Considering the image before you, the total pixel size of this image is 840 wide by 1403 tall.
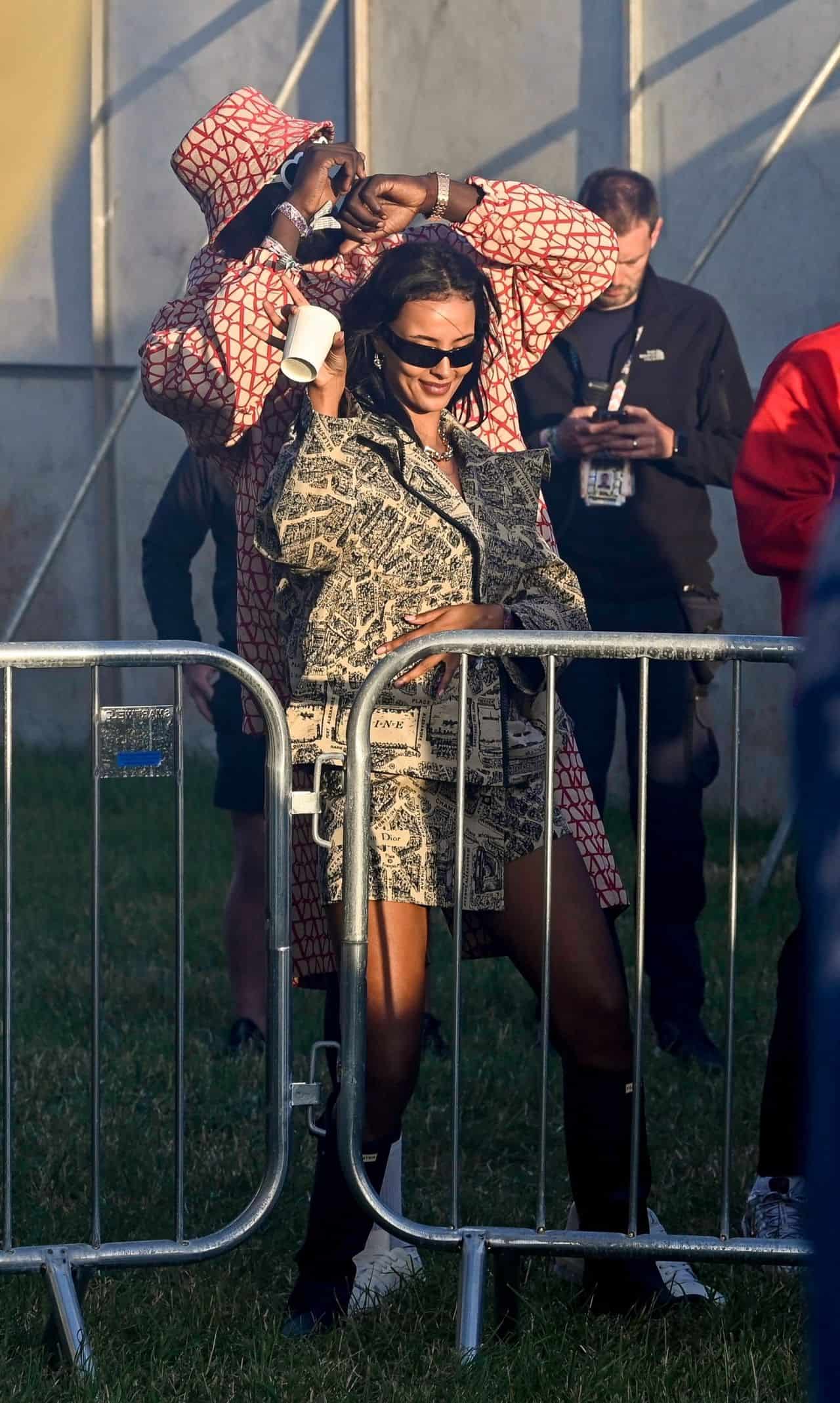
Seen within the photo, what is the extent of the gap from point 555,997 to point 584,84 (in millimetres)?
7155

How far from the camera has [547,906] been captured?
2.97 meters

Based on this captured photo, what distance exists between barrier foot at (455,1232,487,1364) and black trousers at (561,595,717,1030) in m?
2.01

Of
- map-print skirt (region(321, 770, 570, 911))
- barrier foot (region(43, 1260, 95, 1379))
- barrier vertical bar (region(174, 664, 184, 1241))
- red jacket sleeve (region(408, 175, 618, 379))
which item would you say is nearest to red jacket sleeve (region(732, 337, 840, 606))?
red jacket sleeve (region(408, 175, 618, 379))

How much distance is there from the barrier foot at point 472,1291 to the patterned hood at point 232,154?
2.07 m

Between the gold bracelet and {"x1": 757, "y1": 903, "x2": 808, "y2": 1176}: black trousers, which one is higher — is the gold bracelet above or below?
Result: above

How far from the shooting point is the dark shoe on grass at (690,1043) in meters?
4.73

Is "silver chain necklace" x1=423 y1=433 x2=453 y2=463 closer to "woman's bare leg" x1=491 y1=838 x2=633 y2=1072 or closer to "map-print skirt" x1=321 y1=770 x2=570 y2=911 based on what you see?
"map-print skirt" x1=321 y1=770 x2=570 y2=911

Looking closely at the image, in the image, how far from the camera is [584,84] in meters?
9.17

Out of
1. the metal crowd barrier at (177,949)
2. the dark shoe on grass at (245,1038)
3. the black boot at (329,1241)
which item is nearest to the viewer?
the metal crowd barrier at (177,949)

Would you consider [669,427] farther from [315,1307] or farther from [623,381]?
[315,1307]

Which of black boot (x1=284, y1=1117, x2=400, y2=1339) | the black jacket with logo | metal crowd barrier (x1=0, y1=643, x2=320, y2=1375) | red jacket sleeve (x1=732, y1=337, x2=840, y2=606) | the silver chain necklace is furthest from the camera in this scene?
the black jacket with logo

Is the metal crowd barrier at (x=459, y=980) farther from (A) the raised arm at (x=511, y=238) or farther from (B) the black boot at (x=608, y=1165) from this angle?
(A) the raised arm at (x=511, y=238)

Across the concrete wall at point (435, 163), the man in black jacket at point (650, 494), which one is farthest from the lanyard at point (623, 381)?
the concrete wall at point (435, 163)

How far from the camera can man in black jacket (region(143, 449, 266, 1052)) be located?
16.2 ft
